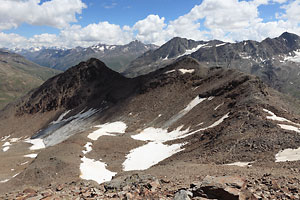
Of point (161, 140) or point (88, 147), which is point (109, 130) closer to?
point (88, 147)

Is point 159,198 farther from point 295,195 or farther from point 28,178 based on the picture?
point 28,178

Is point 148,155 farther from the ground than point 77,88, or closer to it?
closer to it

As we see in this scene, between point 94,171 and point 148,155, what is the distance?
11085mm

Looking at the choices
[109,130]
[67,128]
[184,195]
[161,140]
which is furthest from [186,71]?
[184,195]

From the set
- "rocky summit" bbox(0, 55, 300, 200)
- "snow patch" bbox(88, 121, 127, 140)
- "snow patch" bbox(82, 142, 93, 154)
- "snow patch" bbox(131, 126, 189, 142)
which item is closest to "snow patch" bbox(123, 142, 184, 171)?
"rocky summit" bbox(0, 55, 300, 200)

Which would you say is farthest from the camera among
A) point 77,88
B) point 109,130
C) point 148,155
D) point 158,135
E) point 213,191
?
point 77,88

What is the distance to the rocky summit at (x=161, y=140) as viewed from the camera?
15688 mm

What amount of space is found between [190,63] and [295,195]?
9161cm

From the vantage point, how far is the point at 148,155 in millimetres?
45688

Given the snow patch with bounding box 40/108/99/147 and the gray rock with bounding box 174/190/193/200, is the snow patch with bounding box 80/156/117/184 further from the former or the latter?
the snow patch with bounding box 40/108/99/147

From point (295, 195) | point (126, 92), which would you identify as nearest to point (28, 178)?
point (295, 195)

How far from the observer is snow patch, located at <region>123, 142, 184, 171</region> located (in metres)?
40.8

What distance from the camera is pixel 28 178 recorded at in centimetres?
3728

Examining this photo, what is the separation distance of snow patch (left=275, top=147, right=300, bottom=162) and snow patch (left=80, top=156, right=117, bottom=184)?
893 inches
